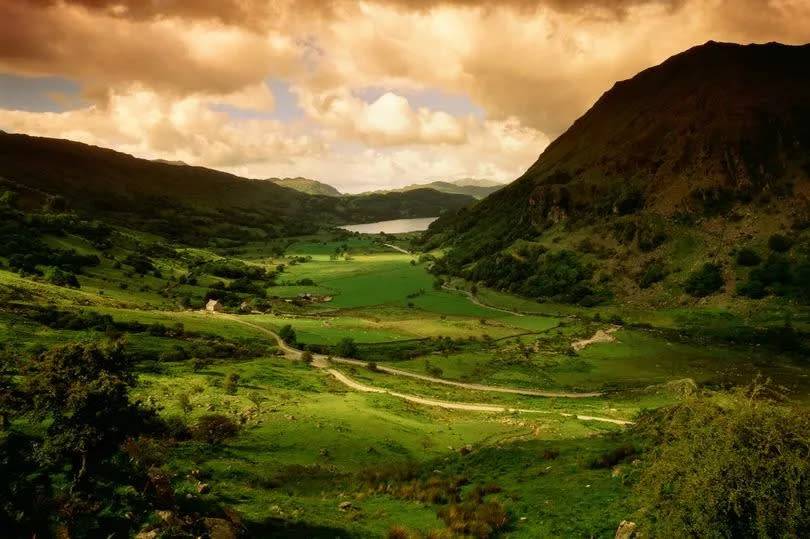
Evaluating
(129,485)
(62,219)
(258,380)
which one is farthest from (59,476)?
(62,219)

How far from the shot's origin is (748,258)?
480 feet

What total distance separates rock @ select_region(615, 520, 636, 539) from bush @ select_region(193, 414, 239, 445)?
3244 cm

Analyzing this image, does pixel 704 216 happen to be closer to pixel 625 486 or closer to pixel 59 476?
pixel 625 486

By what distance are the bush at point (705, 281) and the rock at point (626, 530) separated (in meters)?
146

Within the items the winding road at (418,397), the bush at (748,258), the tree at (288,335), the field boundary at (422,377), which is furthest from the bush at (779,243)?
the tree at (288,335)

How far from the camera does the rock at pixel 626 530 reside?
76.1 feet

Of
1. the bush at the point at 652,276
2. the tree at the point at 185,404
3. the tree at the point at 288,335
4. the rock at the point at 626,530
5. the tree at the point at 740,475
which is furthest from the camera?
the bush at the point at 652,276

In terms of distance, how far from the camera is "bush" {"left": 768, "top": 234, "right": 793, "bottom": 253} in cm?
14650

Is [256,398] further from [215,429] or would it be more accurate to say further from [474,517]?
[474,517]

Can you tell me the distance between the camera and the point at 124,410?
26.7 metres

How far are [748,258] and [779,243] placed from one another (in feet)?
39.6

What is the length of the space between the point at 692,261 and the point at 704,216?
30.9m

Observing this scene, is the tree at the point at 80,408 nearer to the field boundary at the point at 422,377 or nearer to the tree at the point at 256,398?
the tree at the point at 256,398

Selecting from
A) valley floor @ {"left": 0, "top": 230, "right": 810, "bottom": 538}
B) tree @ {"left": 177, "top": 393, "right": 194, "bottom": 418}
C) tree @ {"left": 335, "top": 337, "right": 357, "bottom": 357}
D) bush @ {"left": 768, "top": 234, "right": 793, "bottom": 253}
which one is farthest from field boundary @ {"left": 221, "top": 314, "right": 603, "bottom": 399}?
bush @ {"left": 768, "top": 234, "right": 793, "bottom": 253}
